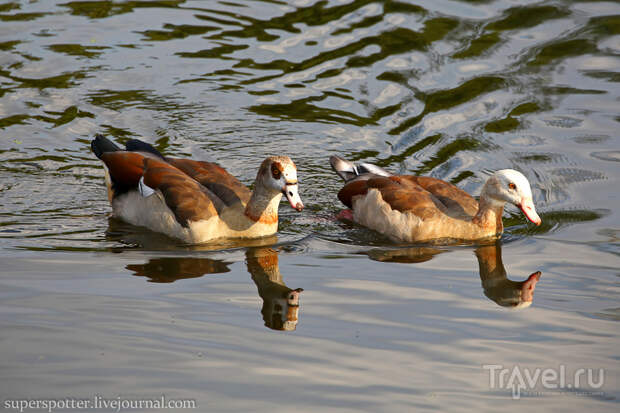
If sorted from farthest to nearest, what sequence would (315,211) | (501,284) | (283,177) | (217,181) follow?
(315,211) < (217,181) < (283,177) < (501,284)

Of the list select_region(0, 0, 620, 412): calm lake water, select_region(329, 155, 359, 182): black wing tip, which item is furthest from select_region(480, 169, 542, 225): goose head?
select_region(329, 155, 359, 182): black wing tip

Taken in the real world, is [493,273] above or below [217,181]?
below

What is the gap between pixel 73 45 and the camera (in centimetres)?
1678

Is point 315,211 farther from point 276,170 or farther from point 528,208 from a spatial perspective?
point 528,208

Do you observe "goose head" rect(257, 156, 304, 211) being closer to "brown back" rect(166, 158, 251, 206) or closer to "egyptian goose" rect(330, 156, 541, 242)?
"brown back" rect(166, 158, 251, 206)

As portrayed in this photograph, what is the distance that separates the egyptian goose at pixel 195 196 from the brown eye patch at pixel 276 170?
1cm

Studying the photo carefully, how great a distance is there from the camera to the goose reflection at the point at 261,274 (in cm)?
782

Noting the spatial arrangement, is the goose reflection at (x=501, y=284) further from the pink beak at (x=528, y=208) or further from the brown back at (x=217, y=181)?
the brown back at (x=217, y=181)

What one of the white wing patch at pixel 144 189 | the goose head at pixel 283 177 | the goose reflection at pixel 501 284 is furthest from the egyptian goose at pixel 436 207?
the white wing patch at pixel 144 189

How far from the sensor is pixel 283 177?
9.55m

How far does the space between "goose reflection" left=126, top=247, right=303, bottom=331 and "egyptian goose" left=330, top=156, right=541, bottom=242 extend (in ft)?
4.94

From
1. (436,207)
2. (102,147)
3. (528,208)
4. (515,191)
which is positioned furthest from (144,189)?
(528,208)

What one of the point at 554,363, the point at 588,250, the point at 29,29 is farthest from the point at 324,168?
the point at 29,29

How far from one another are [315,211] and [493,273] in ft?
9.30
